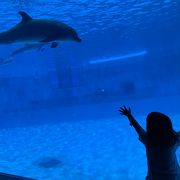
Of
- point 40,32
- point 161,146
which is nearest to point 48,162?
point 40,32

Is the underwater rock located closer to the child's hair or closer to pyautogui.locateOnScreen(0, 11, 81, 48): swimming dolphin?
pyautogui.locateOnScreen(0, 11, 81, 48): swimming dolphin

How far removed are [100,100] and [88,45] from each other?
22.1 feet

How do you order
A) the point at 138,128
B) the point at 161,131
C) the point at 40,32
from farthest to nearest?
the point at 40,32 < the point at 138,128 < the point at 161,131

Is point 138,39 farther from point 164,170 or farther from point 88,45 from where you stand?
point 164,170

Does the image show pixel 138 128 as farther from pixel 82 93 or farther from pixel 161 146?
pixel 82 93

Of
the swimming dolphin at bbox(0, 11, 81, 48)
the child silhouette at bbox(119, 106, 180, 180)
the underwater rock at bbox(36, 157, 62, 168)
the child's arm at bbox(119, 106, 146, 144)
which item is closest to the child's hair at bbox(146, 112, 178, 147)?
the child silhouette at bbox(119, 106, 180, 180)

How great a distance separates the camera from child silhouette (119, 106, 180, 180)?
297 centimetres

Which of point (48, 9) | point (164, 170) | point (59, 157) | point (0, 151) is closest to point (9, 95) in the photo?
point (48, 9)

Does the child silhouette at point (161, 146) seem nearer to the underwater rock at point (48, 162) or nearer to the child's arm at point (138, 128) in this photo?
the child's arm at point (138, 128)

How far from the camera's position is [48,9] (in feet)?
69.6

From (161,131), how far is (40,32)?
9.46 ft

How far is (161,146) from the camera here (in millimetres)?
3016

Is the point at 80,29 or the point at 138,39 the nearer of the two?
the point at 80,29

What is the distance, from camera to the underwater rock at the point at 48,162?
1200 centimetres
